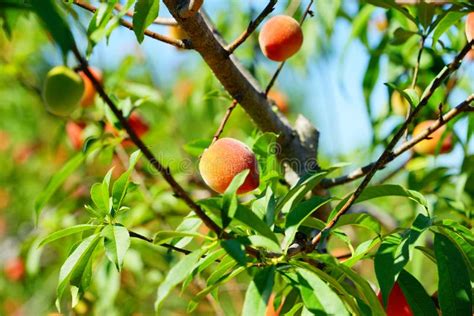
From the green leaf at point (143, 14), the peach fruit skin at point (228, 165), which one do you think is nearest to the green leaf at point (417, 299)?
the peach fruit skin at point (228, 165)

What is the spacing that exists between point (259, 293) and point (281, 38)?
1.47ft

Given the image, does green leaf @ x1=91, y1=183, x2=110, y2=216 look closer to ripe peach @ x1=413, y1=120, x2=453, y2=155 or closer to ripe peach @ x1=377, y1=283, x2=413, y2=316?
ripe peach @ x1=377, y1=283, x2=413, y2=316

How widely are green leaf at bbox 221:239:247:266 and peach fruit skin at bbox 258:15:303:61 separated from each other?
426mm

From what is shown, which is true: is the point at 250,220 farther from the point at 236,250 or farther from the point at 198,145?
the point at 198,145

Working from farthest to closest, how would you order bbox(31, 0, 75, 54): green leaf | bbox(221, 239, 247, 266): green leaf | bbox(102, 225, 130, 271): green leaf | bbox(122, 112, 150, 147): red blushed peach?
bbox(122, 112, 150, 147): red blushed peach < bbox(102, 225, 130, 271): green leaf < bbox(221, 239, 247, 266): green leaf < bbox(31, 0, 75, 54): green leaf

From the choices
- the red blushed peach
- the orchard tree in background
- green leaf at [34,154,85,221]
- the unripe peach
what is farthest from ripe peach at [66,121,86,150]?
the unripe peach

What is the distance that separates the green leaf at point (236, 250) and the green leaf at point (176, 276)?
48mm

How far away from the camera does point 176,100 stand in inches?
87.1

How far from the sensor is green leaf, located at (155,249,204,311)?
61 cm

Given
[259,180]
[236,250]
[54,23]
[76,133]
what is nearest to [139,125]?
[76,133]

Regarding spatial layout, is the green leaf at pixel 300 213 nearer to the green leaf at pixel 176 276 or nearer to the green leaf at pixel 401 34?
the green leaf at pixel 176 276

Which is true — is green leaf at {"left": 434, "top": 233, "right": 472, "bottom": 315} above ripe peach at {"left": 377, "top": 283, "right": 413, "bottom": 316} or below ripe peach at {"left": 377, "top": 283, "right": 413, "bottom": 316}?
above

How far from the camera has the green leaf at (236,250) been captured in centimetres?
60

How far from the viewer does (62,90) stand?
1001 mm
